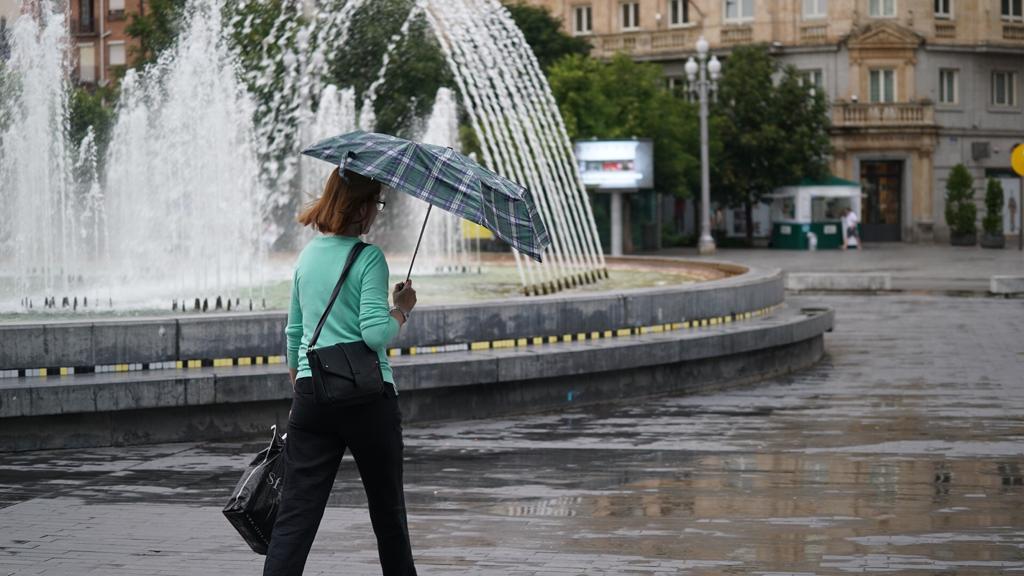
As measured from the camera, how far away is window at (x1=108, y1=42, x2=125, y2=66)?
7419 cm

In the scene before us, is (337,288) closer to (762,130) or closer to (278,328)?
(278,328)

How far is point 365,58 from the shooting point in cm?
4894

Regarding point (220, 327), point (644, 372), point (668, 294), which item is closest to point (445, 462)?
point (220, 327)

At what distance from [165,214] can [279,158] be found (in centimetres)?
2208

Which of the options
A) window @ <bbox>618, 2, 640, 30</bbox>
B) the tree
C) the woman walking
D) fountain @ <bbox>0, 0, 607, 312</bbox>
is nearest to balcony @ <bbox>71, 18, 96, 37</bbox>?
window @ <bbox>618, 2, 640, 30</bbox>

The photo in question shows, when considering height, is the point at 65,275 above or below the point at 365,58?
below

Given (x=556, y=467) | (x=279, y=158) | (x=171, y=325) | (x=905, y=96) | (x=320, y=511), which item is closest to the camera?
(x=320, y=511)

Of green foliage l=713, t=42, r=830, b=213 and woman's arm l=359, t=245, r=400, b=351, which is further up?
green foliage l=713, t=42, r=830, b=213

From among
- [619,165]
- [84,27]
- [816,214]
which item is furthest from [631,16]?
[84,27]

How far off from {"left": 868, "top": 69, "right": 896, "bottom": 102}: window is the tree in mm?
4803

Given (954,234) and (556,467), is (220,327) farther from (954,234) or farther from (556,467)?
(954,234)

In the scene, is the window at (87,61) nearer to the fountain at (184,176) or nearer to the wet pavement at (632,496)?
the fountain at (184,176)

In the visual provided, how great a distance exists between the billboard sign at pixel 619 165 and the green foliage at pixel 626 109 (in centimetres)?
217

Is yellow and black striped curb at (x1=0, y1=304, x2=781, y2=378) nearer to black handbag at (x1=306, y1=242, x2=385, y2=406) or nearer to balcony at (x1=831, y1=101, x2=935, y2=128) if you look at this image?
black handbag at (x1=306, y1=242, x2=385, y2=406)
